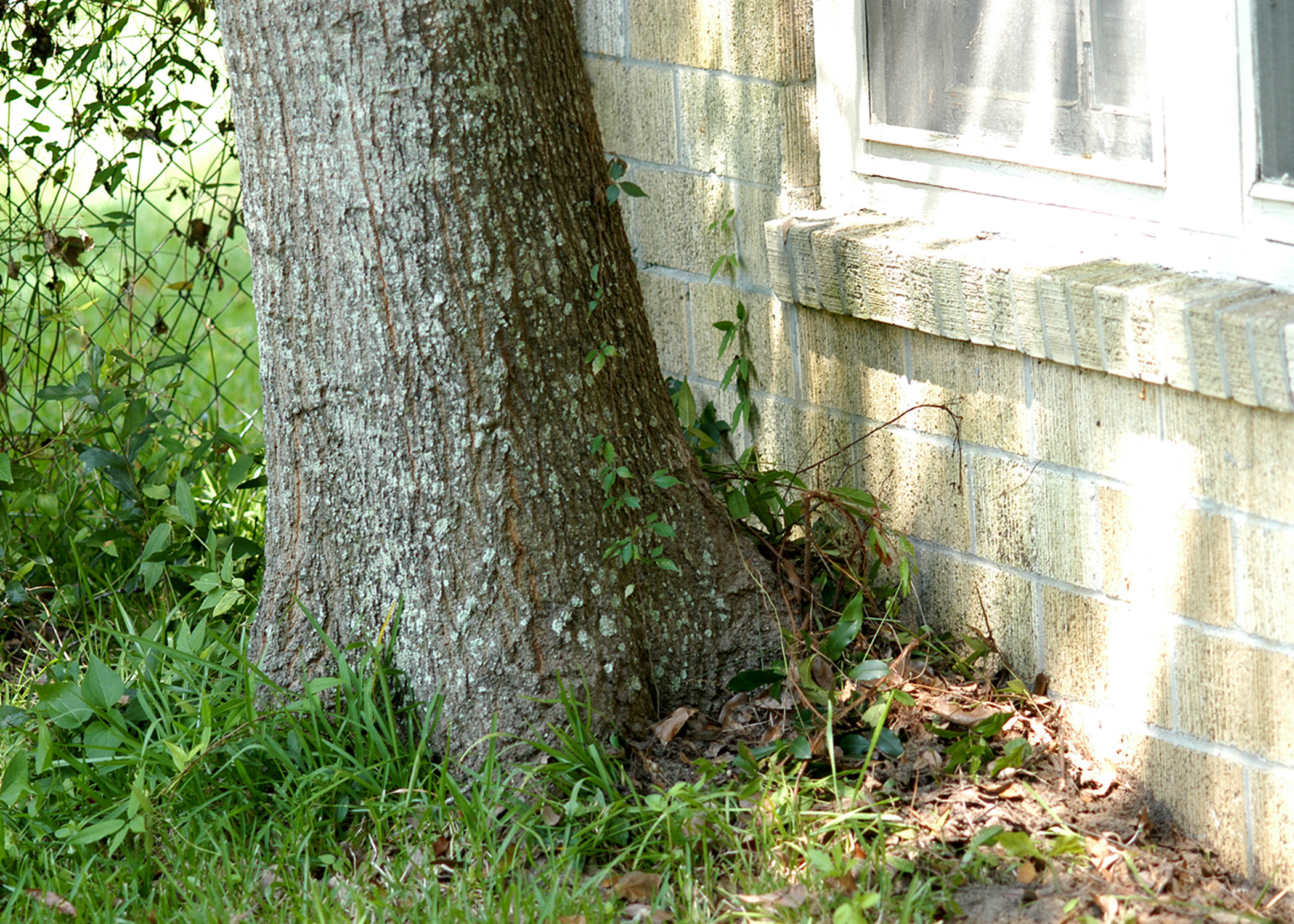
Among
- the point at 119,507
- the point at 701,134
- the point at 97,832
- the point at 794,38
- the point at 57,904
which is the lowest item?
the point at 57,904

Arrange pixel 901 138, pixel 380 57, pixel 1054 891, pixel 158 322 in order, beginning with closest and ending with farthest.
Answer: pixel 1054 891 < pixel 380 57 < pixel 901 138 < pixel 158 322

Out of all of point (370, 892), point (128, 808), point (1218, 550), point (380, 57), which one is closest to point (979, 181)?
point (1218, 550)

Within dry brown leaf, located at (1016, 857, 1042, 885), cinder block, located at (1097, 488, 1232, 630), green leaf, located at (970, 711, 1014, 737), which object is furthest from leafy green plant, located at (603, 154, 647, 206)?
dry brown leaf, located at (1016, 857, 1042, 885)

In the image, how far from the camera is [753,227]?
10.4 feet

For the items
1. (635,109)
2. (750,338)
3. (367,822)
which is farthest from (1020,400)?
(367,822)

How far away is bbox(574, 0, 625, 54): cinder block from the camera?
11.2 ft

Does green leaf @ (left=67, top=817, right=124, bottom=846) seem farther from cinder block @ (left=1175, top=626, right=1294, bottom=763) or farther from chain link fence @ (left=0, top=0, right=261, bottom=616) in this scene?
cinder block @ (left=1175, top=626, right=1294, bottom=763)

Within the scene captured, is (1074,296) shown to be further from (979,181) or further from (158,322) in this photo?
(158,322)

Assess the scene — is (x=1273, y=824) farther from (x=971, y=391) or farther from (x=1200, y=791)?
(x=971, y=391)

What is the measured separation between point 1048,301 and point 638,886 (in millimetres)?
1308

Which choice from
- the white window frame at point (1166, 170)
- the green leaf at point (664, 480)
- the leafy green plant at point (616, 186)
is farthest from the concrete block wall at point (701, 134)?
the green leaf at point (664, 480)

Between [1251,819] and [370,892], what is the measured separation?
1585 mm

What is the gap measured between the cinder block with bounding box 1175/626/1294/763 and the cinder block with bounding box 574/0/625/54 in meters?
1.99

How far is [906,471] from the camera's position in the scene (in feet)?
9.78
